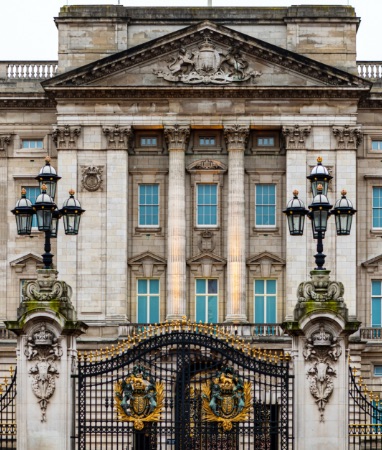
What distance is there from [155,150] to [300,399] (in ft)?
121

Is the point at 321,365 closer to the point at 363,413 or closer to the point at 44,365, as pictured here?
the point at 363,413

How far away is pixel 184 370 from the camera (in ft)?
144

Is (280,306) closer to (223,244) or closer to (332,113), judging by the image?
(223,244)

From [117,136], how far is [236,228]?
7224 millimetres

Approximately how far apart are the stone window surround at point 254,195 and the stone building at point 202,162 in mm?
48

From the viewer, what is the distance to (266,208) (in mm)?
78188

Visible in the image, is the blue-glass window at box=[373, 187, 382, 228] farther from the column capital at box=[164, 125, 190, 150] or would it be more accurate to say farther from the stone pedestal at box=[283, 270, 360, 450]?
the stone pedestal at box=[283, 270, 360, 450]

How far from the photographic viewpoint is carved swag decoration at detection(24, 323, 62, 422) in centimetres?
4297

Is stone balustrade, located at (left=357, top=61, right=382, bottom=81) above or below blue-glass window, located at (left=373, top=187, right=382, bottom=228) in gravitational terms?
above

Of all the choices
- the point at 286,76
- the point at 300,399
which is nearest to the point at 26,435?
the point at 300,399

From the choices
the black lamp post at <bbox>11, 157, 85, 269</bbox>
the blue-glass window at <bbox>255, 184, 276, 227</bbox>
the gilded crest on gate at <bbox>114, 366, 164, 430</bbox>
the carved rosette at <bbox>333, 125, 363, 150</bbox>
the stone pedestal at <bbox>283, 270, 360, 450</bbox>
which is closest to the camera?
the stone pedestal at <bbox>283, 270, 360, 450</bbox>

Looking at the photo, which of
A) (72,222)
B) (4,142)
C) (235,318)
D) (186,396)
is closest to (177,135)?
(4,142)

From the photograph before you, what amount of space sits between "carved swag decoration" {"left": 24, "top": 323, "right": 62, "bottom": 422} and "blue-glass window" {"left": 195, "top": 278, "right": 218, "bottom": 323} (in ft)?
115

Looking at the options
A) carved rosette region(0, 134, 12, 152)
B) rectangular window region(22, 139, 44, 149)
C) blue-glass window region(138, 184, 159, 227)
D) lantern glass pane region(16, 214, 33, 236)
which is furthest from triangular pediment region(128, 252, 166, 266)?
lantern glass pane region(16, 214, 33, 236)
